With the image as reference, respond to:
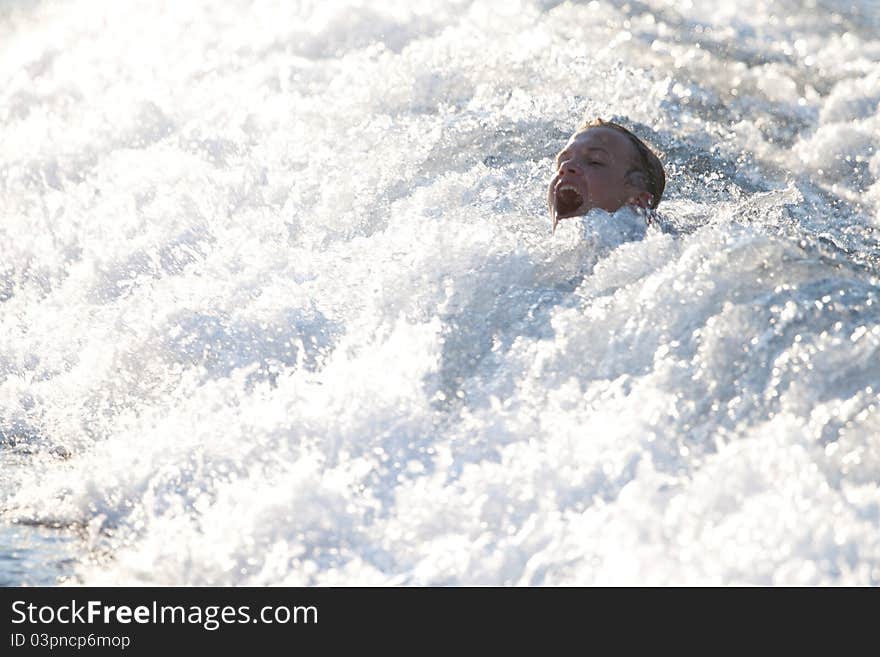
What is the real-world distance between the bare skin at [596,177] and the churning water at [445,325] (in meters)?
0.19

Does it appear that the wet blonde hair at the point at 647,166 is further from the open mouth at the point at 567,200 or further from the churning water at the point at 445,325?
the open mouth at the point at 567,200

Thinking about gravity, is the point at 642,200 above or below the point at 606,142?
below

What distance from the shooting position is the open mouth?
4.47m

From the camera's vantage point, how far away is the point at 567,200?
4.52m

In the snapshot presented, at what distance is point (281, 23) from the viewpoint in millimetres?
8461

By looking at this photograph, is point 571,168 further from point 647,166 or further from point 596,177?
point 647,166

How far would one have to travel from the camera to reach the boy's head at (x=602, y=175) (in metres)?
4.50

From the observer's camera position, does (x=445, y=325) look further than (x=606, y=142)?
No

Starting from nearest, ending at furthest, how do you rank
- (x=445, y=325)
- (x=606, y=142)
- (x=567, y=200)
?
(x=445, y=325) < (x=567, y=200) < (x=606, y=142)

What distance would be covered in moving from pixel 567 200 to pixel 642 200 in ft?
1.04

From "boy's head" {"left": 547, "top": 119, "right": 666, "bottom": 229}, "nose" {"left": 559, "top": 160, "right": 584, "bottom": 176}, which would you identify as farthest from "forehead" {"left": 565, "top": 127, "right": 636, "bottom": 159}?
"nose" {"left": 559, "top": 160, "right": 584, "bottom": 176}

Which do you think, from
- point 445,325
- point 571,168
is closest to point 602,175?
point 571,168

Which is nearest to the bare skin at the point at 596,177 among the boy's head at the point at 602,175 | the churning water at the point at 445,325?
the boy's head at the point at 602,175
